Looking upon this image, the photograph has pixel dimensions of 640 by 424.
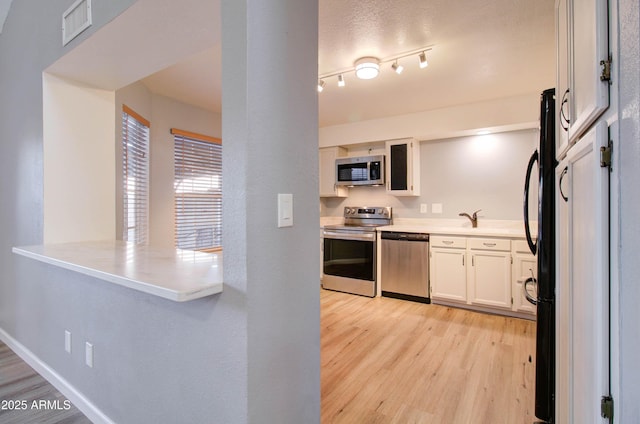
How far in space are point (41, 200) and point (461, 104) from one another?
403 cm

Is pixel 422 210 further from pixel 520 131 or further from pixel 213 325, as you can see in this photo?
pixel 213 325

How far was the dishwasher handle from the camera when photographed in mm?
3605

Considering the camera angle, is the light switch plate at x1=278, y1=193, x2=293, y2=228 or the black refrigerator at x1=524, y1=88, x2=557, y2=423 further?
the black refrigerator at x1=524, y1=88, x2=557, y2=423

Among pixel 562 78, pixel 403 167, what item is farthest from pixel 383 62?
pixel 403 167

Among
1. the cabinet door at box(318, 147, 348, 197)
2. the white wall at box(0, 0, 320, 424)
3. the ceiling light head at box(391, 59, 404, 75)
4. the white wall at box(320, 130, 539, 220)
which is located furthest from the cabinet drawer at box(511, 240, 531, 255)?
the white wall at box(0, 0, 320, 424)

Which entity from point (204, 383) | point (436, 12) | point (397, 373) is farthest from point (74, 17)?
point (397, 373)

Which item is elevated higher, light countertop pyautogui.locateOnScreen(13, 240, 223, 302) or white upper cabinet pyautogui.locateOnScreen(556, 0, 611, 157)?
white upper cabinet pyautogui.locateOnScreen(556, 0, 611, 157)

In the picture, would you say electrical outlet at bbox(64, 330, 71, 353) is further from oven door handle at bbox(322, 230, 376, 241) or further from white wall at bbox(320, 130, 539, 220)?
white wall at bbox(320, 130, 539, 220)

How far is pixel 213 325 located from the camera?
1.04m

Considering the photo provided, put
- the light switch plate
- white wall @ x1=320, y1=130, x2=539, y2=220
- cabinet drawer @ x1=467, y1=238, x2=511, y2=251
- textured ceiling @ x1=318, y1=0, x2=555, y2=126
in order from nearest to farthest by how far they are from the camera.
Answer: the light switch plate → textured ceiling @ x1=318, y1=0, x2=555, y2=126 → cabinet drawer @ x1=467, y1=238, x2=511, y2=251 → white wall @ x1=320, y1=130, x2=539, y2=220

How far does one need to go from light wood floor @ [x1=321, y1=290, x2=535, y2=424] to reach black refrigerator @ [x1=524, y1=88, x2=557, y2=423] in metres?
0.24

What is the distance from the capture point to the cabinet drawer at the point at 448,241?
3375 millimetres

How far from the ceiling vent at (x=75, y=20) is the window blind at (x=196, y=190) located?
6.15 feet

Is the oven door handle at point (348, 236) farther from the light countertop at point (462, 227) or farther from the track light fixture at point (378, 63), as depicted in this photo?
the track light fixture at point (378, 63)
